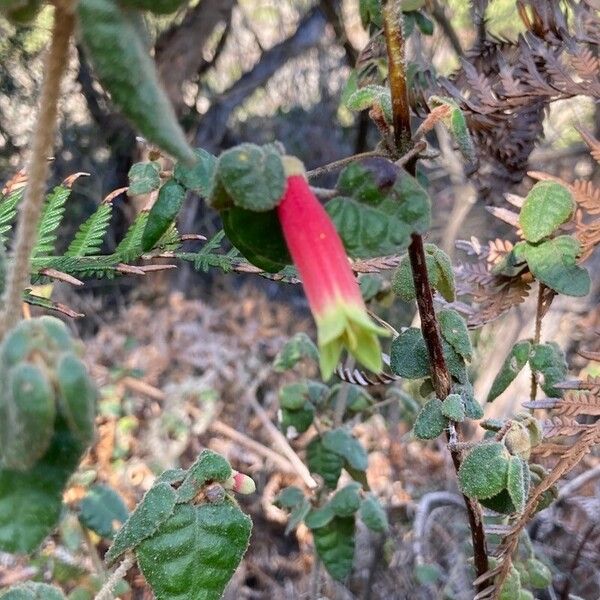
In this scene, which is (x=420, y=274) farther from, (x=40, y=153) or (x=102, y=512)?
(x=102, y=512)

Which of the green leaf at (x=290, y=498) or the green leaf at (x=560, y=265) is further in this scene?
the green leaf at (x=290, y=498)

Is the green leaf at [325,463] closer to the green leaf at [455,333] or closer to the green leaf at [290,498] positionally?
the green leaf at [290,498]

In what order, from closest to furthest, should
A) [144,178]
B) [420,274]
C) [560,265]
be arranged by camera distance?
[420,274], [144,178], [560,265]

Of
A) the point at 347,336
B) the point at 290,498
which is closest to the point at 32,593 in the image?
the point at 347,336

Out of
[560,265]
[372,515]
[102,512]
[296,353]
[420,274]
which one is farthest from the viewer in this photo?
[296,353]

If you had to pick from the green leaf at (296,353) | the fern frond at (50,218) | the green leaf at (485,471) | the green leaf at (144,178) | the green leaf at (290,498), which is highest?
the green leaf at (144,178)

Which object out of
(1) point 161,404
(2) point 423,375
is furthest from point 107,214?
(1) point 161,404

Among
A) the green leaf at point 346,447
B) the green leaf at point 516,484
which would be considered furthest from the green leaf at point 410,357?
the green leaf at point 346,447
